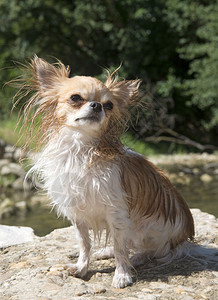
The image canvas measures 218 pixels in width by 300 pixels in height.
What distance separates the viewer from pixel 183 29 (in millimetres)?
16250

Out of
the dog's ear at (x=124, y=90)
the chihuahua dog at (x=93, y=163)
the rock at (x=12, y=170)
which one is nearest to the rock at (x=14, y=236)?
the chihuahua dog at (x=93, y=163)

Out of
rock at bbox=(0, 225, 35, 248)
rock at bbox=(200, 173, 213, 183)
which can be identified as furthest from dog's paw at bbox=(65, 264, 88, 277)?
rock at bbox=(200, 173, 213, 183)

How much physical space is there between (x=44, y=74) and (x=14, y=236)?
2.27m

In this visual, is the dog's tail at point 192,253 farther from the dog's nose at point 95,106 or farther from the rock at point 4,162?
the rock at point 4,162

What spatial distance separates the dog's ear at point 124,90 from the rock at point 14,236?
7.22ft

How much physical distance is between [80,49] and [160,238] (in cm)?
1400

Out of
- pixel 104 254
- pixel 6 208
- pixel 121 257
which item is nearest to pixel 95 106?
pixel 121 257

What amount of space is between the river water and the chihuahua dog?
8.93 ft

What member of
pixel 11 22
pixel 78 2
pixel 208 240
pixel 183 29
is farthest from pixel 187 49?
pixel 208 240

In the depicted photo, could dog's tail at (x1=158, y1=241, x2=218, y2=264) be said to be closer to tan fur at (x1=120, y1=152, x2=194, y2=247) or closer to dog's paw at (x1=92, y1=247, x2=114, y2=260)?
tan fur at (x1=120, y1=152, x2=194, y2=247)

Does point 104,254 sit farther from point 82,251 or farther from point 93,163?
point 93,163

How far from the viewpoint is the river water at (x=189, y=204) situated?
7550mm

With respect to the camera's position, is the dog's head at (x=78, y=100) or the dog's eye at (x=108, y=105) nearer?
the dog's head at (x=78, y=100)

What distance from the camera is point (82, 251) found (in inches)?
163
